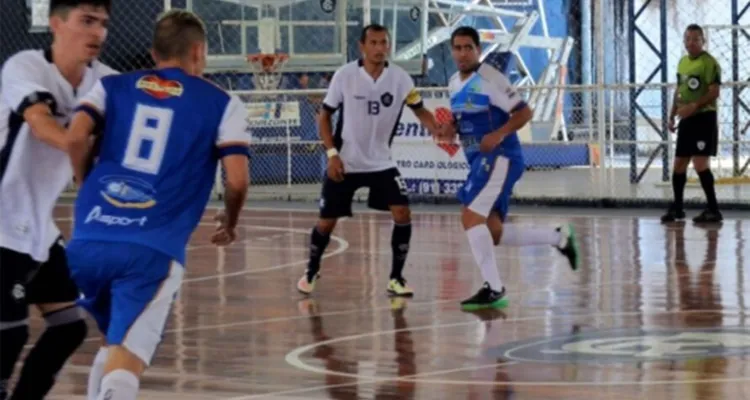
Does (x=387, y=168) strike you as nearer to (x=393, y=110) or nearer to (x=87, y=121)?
(x=393, y=110)

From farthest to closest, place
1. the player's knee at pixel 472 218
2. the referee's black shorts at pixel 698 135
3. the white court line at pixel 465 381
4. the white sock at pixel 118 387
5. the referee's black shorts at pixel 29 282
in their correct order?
the referee's black shorts at pixel 698 135, the player's knee at pixel 472 218, the white court line at pixel 465 381, the referee's black shorts at pixel 29 282, the white sock at pixel 118 387

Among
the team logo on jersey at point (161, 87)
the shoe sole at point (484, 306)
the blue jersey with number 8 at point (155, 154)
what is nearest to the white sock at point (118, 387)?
the blue jersey with number 8 at point (155, 154)

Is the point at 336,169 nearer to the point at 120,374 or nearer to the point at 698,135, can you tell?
the point at 120,374

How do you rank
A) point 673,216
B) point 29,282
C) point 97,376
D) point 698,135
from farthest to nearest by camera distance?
point 673,216 → point 698,135 → point 29,282 → point 97,376

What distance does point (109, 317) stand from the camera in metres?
6.29

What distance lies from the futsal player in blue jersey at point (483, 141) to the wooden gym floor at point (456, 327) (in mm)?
353

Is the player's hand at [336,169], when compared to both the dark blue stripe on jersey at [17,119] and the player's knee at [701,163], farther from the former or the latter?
the player's knee at [701,163]

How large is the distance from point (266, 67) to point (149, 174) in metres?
21.1

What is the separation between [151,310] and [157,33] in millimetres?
956

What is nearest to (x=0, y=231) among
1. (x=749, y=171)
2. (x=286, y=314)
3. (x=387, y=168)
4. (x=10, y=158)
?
(x=10, y=158)

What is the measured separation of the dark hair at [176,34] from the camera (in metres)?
6.08

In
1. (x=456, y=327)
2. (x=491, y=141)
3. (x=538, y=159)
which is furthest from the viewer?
(x=538, y=159)

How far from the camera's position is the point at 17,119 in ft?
21.8

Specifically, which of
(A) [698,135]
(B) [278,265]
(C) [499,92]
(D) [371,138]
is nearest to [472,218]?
(C) [499,92]
